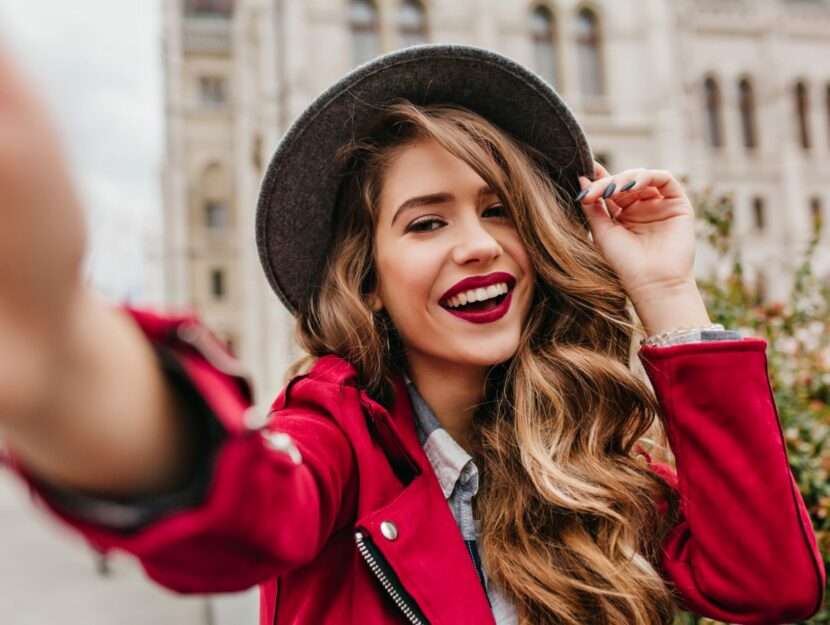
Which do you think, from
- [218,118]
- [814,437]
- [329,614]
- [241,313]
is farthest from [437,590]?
[218,118]

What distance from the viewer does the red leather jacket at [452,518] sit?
4.05 feet

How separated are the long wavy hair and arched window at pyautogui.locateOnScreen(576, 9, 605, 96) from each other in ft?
51.5

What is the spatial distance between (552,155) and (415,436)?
798 millimetres

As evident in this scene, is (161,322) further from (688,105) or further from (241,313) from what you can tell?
(241,313)

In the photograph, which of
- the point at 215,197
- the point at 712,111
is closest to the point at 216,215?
the point at 215,197

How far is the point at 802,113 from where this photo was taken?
1005 inches

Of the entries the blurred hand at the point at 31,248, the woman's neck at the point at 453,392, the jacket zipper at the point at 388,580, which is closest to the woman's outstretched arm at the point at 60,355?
the blurred hand at the point at 31,248

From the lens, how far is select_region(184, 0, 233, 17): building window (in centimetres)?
3477

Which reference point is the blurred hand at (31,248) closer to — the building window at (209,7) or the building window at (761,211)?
the building window at (761,211)

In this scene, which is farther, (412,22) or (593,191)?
(412,22)

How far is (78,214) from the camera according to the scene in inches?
23.1

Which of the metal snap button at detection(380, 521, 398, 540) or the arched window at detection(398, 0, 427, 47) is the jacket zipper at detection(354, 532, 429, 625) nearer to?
the metal snap button at detection(380, 521, 398, 540)

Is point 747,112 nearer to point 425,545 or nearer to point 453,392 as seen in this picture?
point 453,392

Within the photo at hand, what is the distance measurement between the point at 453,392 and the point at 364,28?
15140mm
